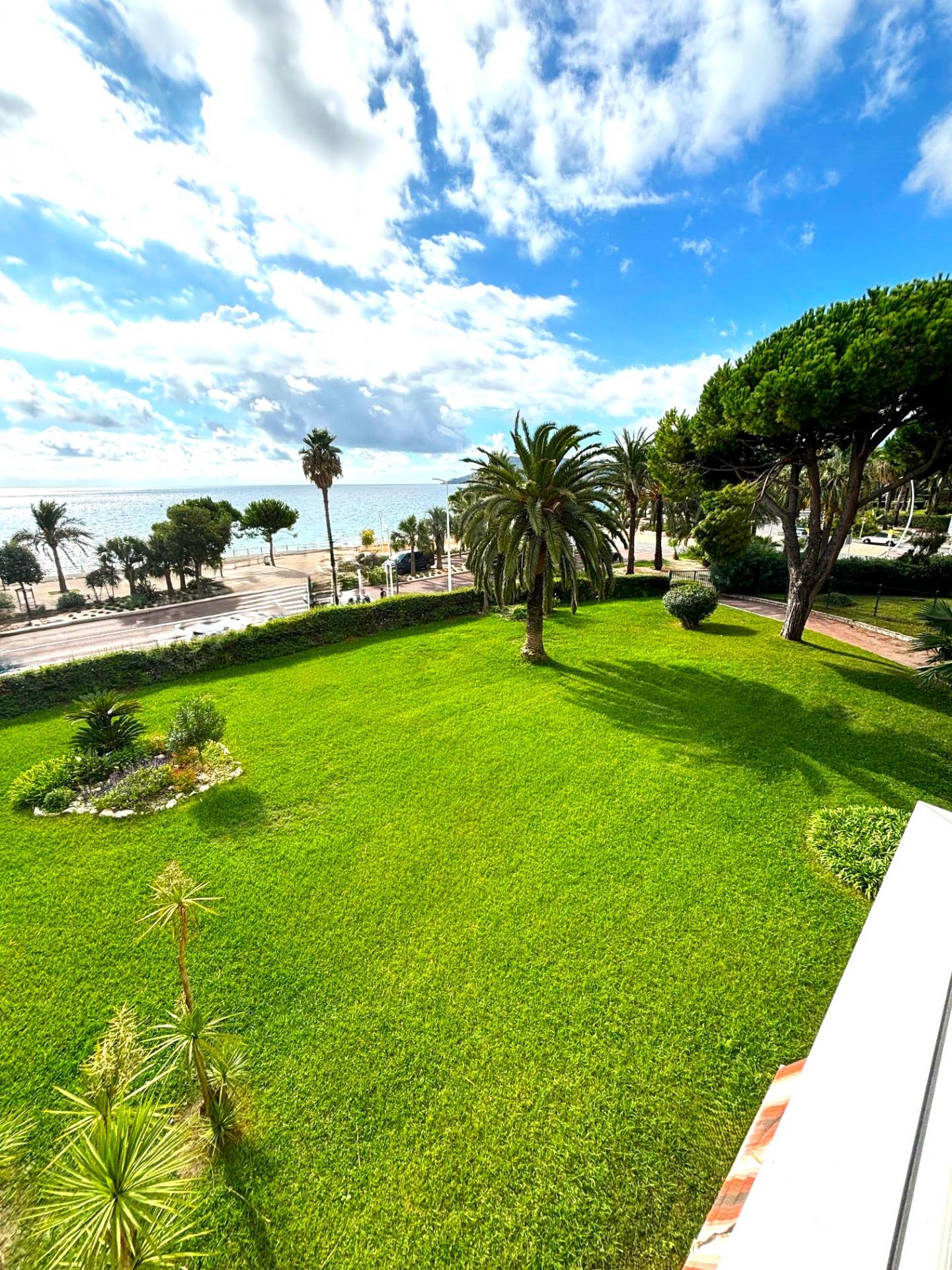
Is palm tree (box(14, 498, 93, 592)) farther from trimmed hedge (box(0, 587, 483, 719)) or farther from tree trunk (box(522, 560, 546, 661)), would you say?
tree trunk (box(522, 560, 546, 661))

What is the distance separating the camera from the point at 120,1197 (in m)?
3.20

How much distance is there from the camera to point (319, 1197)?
4.68m

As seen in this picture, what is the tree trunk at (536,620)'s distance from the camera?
18.2m

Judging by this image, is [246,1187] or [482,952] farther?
[482,952]

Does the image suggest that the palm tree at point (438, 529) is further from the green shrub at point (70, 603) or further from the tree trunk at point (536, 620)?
the tree trunk at point (536, 620)

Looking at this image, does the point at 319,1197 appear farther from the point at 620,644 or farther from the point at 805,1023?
the point at 620,644

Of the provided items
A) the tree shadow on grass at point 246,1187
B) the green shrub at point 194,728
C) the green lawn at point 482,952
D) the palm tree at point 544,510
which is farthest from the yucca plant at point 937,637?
the green shrub at point 194,728

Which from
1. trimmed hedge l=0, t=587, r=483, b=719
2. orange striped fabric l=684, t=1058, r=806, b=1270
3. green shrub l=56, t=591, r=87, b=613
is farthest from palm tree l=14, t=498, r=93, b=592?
orange striped fabric l=684, t=1058, r=806, b=1270

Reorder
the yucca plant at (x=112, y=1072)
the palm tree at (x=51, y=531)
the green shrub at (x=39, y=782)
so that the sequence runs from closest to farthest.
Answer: the yucca plant at (x=112, y=1072)
the green shrub at (x=39, y=782)
the palm tree at (x=51, y=531)

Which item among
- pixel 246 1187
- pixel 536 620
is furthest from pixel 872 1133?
pixel 536 620

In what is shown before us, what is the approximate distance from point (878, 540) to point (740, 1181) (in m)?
57.0

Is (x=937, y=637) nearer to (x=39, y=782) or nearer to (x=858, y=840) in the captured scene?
(x=858, y=840)

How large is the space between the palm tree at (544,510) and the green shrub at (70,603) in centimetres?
4380

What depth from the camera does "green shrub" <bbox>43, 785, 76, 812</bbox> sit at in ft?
35.4
